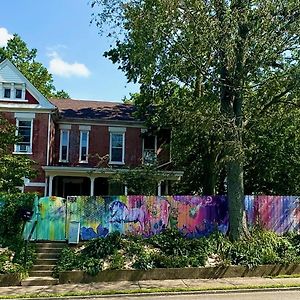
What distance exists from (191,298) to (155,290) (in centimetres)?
135

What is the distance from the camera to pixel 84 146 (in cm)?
2991

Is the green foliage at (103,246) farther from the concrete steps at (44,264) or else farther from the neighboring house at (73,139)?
the neighboring house at (73,139)

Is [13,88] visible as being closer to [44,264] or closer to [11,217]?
[11,217]

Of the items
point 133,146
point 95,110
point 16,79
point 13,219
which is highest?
point 16,79

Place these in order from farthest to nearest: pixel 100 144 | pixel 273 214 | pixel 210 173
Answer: pixel 100 144 → pixel 210 173 → pixel 273 214

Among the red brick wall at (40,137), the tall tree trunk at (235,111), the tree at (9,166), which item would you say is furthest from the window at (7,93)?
the tall tree trunk at (235,111)

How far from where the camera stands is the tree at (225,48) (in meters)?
16.7

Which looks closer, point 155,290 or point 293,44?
point 155,290

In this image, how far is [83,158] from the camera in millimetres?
29766

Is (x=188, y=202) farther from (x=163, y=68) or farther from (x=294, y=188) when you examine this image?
(x=294, y=188)

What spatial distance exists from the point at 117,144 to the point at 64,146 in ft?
11.5

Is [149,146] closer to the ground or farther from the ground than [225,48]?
closer to the ground

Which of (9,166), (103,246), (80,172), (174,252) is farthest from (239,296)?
(80,172)

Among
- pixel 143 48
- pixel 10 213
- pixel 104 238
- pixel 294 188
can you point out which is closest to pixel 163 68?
pixel 143 48
